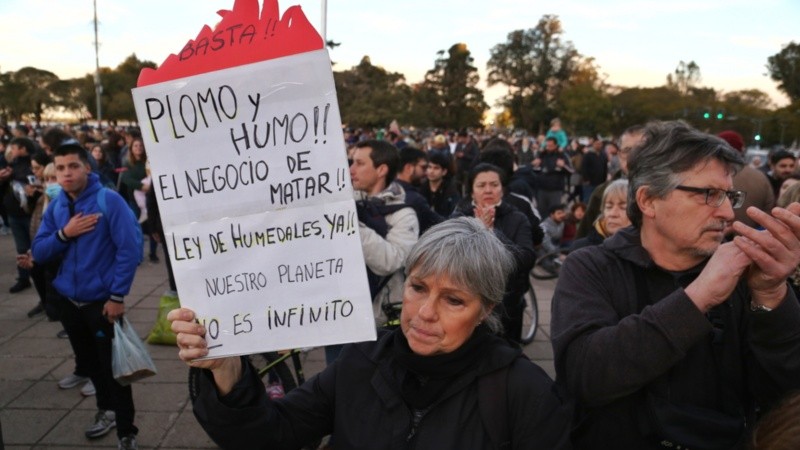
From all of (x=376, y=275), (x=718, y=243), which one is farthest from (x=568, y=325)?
(x=376, y=275)

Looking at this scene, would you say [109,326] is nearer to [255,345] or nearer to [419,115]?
[255,345]

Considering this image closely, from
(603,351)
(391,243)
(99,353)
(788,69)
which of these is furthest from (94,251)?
(788,69)

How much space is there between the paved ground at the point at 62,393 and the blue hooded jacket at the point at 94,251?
0.98 meters

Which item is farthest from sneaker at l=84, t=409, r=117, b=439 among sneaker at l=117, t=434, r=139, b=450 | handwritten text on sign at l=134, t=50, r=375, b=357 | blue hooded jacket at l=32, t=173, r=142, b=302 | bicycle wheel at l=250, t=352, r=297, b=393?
handwritten text on sign at l=134, t=50, r=375, b=357

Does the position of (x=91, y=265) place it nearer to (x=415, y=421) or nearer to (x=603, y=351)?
(x=415, y=421)

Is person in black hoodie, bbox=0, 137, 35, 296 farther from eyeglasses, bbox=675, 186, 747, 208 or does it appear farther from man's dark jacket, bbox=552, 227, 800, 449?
eyeglasses, bbox=675, 186, 747, 208

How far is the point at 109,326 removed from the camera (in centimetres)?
370

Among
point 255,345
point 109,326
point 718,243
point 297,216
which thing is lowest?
point 109,326

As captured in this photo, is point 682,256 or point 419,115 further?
point 419,115

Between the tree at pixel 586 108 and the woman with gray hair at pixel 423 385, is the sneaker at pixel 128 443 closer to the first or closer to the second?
the woman with gray hair at pixel 423 385

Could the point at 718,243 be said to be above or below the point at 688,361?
above

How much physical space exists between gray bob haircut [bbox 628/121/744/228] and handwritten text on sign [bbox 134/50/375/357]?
2.99 ft

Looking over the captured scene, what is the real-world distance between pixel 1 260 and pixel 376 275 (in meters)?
7.92

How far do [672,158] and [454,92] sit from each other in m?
77.7
